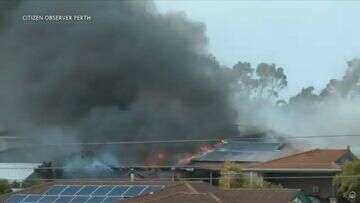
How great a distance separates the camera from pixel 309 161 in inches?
1240

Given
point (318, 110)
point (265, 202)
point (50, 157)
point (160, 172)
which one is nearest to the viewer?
point (265, 202)

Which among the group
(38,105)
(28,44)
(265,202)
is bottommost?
(265,202)

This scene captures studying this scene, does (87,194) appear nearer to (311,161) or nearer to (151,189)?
(151,189)

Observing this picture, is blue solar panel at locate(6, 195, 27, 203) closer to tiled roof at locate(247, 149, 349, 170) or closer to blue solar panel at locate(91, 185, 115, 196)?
blue solar panel at locate(91, 185, 115, 196)

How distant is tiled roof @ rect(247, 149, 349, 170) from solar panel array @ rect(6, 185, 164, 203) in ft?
32.2

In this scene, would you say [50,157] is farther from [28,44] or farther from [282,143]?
[282,143]

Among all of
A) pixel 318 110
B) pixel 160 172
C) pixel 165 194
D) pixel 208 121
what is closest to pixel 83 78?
pixel 208 121

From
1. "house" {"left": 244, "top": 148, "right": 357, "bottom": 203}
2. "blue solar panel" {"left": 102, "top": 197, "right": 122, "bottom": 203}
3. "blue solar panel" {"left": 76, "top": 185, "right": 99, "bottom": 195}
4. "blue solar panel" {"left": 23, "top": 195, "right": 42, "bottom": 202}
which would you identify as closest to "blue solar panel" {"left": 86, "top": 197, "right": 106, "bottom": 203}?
"blue solar panel" {"left": 102, "top": 197, "right": 122, "bottom": 203}

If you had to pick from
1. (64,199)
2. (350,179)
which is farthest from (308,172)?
(64,199)

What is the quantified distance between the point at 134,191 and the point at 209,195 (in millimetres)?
3318

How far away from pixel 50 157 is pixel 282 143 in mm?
13854

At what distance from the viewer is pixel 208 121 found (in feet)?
139

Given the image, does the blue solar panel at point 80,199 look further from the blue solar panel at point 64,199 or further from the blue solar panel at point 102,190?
the blue solar panel at point 102,190

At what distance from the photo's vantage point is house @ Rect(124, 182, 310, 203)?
20484mm
